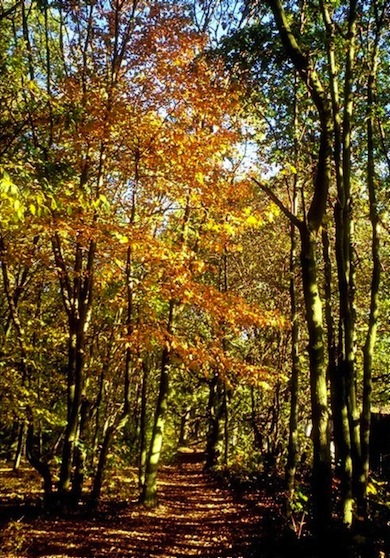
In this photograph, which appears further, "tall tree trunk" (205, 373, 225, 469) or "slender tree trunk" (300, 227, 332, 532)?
"tall tree trunk" (205, 373, 225, 469)

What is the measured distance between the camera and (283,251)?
65.0ft

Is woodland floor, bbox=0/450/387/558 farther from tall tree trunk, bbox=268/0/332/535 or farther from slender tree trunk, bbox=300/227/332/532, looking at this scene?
tall tree trunk, bbox=268/0/332/535

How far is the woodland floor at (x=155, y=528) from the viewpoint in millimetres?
8555

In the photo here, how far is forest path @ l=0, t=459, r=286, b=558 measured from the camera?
8.73 metres

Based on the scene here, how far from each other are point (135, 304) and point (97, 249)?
263cm

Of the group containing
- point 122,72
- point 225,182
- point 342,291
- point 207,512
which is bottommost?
point 207,512

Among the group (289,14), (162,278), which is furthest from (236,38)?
(162,278)

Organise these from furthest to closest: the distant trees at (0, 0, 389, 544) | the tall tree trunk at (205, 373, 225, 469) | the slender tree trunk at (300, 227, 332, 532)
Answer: the tall tree trunk at (205, 373, 225, 469)
the distant trees at (0, 0, 389, 544)
the slender tree trunk at (300, 227, 332, 532)

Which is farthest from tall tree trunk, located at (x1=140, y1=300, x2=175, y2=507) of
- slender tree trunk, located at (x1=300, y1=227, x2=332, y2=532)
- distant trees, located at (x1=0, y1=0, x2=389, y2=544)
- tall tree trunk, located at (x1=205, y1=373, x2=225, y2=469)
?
tall tree trunk, located at (x1=205, y1=373, x2=225, y2=469)

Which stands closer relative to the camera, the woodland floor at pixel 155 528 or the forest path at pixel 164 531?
the woodland floor at pixel 155 528

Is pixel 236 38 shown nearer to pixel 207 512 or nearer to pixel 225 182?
pixel 225 182

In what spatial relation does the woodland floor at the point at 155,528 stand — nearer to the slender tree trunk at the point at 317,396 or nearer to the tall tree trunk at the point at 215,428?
the slender tree trunk at the point at 317,396

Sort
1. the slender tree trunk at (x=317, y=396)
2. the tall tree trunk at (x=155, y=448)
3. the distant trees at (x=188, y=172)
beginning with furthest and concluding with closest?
the tall tree trunk at (x=155, y=448)
the distant trees at (x=188, y=172)
the slender tree trunk at (x=317, y=396)

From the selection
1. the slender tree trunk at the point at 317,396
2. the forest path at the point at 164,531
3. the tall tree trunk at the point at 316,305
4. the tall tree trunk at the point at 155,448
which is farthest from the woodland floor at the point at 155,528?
the tall tree trunk at the point at 316,305
